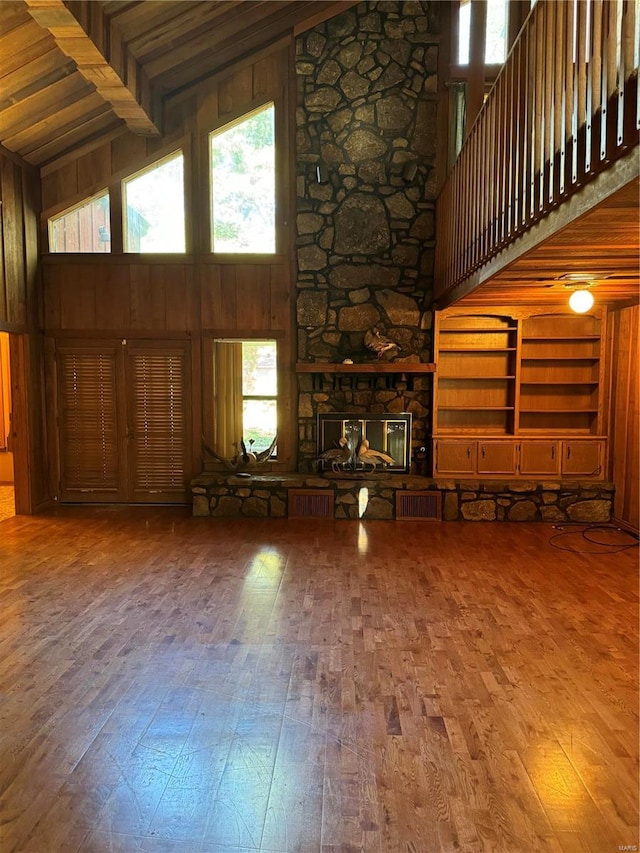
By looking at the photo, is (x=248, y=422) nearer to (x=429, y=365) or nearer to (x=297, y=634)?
(x=429, y=365)

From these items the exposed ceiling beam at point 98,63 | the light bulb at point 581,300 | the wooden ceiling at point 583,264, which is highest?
the exposed ceiling beam at point 98,63

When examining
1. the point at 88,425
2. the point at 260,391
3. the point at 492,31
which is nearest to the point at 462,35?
the point at 492,31

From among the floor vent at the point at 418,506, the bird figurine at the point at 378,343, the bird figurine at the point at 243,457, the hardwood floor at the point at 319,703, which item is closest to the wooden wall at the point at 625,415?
the hardwood floor at the point at 319,703

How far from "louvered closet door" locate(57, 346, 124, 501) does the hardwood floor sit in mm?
2197

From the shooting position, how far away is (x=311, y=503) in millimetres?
6570

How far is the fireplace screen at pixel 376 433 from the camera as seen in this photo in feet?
22.5

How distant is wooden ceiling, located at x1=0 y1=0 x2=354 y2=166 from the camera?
4590 millimetres

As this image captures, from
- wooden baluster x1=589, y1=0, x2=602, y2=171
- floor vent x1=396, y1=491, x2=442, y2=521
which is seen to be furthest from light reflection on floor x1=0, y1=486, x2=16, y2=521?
wooden baluster x1=589, y1=0, x2=602, y2=171

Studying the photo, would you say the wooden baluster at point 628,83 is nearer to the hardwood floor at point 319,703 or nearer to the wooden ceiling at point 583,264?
the wooden ceiling at point 583,264

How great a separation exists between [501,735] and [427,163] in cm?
617

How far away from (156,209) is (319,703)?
6.19 meters

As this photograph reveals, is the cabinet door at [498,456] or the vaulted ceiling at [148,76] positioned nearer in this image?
the vaulted ceiling at [148,76]

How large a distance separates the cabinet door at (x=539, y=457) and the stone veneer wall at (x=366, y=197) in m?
1.14

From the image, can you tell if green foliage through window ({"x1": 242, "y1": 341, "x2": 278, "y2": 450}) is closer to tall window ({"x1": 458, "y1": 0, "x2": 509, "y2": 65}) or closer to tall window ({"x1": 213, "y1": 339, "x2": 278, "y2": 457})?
tall window ({"x1": 213, "y1": 339, "x2": 278, "y2": 457})
